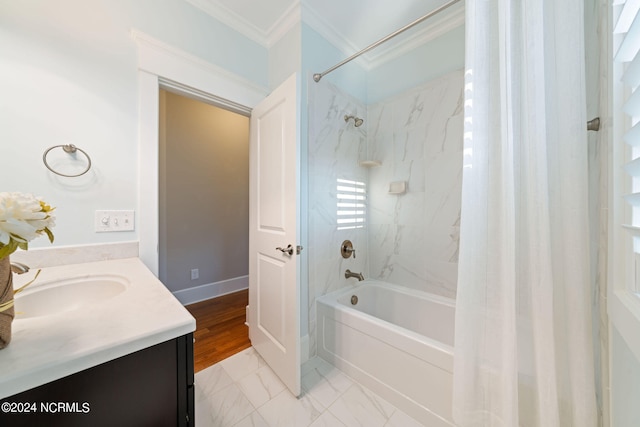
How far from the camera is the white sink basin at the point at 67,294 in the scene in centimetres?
79

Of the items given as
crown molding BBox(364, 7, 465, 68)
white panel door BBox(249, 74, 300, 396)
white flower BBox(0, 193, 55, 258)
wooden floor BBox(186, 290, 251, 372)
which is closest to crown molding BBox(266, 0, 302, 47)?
white panel door BBox(249, 74, 300, 396)

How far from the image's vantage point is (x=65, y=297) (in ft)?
2.89

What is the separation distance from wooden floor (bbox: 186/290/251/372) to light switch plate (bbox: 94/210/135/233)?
3.08 ft

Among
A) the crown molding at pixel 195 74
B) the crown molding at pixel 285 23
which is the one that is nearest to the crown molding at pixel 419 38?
the crown molding at pixel 285 23

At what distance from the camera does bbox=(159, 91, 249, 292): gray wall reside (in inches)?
95.0

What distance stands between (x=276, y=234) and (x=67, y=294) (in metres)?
0.95

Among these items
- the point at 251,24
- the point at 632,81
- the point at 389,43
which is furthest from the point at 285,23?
the point at 632,81

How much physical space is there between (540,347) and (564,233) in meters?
0.36

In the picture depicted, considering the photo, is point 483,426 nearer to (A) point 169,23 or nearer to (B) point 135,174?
(B) point 135,174

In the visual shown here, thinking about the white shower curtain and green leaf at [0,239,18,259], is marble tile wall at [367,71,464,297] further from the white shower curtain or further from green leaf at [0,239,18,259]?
green leaf at [0,239,18,259]

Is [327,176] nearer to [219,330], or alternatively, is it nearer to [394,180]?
[394,180]

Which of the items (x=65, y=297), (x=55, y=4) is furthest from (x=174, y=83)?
(x=65, y=297)

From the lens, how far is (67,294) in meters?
0.89

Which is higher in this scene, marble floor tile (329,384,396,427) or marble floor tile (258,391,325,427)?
marble floor tile (258,391,325,427)
